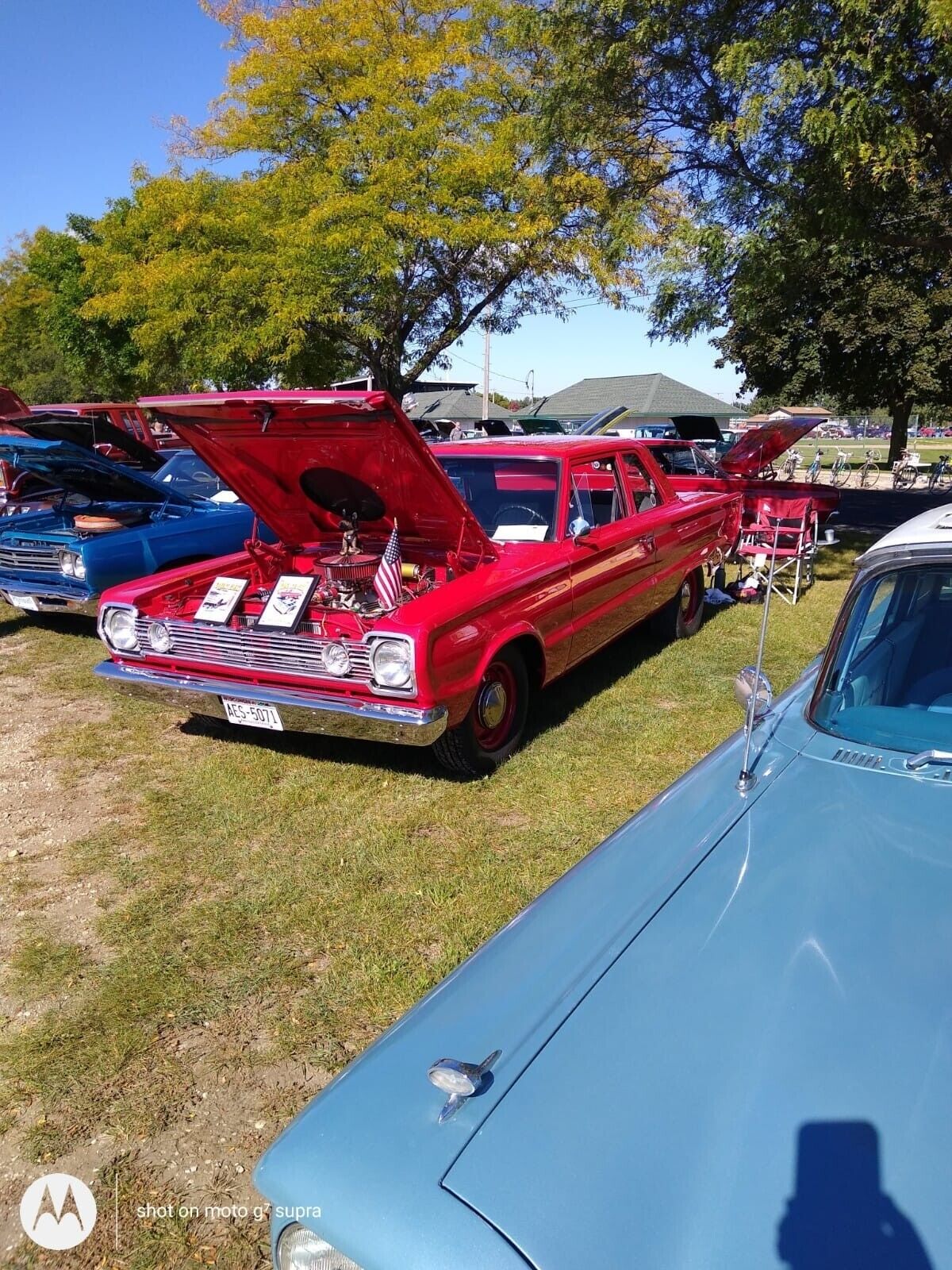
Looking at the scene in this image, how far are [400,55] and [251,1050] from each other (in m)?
17.5

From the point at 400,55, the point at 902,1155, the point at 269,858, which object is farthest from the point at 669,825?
Answer: the point at 400,55

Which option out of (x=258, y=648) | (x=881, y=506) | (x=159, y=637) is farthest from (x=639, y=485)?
(x=881, y=506)

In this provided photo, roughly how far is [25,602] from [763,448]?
949cm

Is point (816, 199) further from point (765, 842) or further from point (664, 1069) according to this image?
point (664, 1069)

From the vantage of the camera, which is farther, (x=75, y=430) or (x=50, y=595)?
(x=75, y=430)

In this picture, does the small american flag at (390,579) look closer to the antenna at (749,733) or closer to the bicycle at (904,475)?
the antenna at (749,733)

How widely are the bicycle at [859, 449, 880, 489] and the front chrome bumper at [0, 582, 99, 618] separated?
19985 millimetres

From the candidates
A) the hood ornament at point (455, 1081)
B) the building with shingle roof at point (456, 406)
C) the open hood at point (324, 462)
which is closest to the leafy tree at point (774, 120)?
the open hood at point (324, 462)

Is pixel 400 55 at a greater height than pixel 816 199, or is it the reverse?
pixel 400 55

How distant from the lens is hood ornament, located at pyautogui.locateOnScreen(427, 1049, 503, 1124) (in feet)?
4.67

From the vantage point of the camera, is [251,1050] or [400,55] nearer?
[251,1050]

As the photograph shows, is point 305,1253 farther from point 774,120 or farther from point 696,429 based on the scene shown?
point 696,429

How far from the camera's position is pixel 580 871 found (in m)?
2.14

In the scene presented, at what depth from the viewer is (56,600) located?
21.9 ft
